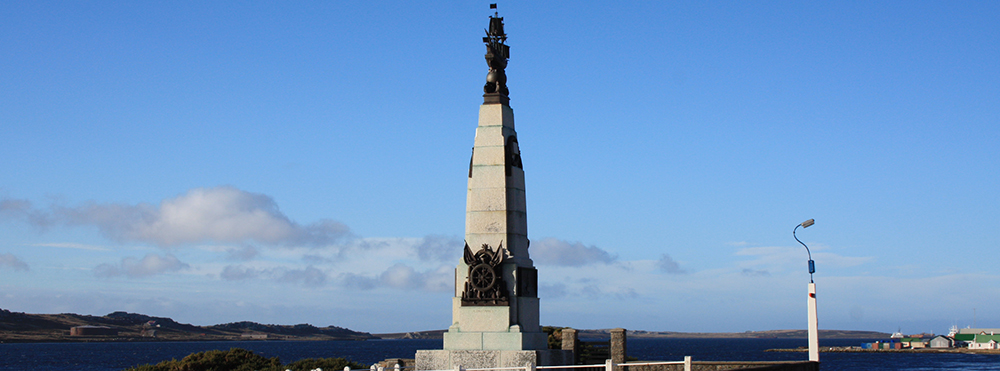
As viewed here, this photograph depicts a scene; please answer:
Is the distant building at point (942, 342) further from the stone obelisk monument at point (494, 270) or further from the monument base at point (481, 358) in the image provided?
the monument base at point (481, 358)

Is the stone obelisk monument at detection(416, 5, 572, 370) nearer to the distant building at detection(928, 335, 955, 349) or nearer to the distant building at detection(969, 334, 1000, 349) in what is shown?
the distant building at detection(969, 334, 1000, 349)

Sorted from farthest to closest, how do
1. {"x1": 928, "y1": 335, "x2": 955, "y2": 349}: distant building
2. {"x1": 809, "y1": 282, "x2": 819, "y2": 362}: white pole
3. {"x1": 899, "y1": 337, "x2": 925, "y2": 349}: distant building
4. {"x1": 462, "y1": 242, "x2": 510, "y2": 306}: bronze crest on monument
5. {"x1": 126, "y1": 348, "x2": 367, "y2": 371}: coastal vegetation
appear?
{"x1": 899, "y1": 337, "x2": 925, "y2": 349}: distant building, {"x1": 928, "y1": 335, "x2": 955, "y2": 349}: distant building, {"x1": 126, "y1": 348, "x2": 367, "y2": 371}: coastal vegetation, {"x1": 462, "y1": 242, "x2": 510, "y2": 306}: bronze crest on monument, {"x1": 809, "y1": 282, "x2": 819, "y2": 362}: white pole

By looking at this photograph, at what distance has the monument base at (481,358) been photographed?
1961cm

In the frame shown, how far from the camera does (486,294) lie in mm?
20000

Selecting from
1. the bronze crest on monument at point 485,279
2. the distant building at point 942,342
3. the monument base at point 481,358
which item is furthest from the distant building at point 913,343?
the bronze crest on monument at point 485,279

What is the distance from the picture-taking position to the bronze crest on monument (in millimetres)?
19938

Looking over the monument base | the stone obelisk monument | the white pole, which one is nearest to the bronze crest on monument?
the stone obelisk monument

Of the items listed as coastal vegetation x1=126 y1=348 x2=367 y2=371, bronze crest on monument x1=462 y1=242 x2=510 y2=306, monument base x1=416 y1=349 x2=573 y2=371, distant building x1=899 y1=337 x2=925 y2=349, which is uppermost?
bronze crest on monument x1=462 y1=242 x2=510 y2=306

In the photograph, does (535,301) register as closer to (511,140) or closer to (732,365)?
(511,140)

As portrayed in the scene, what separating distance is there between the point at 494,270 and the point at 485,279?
0.28 m

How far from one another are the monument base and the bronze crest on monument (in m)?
1.06

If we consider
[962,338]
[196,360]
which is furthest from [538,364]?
[962,338]

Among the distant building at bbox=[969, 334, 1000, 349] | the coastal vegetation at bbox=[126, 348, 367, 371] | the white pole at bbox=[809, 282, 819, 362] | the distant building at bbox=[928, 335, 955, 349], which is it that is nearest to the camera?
the white pole at bbox=[809, 282, 819, 362]

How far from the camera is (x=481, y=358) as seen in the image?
782 inches
